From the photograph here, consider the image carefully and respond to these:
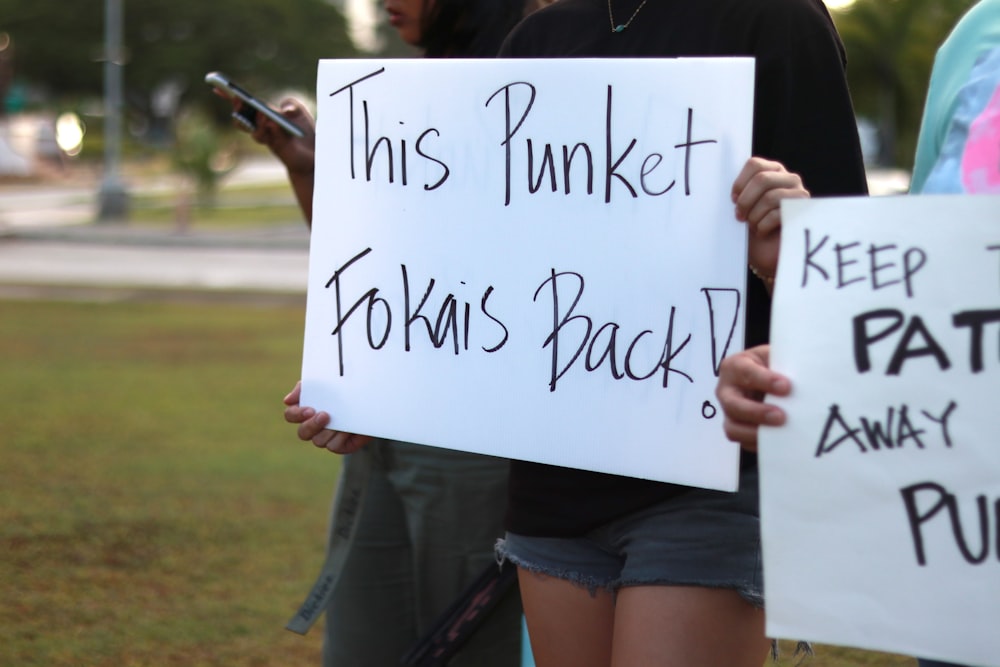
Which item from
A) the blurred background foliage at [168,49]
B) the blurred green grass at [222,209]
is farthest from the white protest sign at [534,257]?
the blurred background foliage at [168,49]

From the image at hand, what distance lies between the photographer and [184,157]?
25.1 metres

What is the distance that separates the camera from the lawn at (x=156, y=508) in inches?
156

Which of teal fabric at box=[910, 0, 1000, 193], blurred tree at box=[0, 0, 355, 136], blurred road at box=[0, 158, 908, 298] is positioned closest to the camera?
teal fabric at box=[910, 0, 1000, 193]

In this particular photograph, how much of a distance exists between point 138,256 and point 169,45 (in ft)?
164

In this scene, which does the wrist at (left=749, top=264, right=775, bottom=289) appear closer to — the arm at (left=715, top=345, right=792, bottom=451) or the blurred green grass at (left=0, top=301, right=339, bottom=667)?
the arm at (left=715, top=345, right=792, bottom=451)

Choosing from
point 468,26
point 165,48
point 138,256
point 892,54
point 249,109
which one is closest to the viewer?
point 468,26

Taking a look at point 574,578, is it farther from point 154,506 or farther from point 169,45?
point 169,45

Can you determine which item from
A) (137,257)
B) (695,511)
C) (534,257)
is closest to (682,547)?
(695,511)

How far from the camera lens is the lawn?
395 centimetres

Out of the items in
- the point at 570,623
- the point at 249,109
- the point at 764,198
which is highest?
the point at 249,109

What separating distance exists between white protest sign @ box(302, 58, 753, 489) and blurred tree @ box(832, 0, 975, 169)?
3416cm


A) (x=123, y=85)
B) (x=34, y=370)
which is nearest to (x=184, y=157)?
(x=34, y=370)

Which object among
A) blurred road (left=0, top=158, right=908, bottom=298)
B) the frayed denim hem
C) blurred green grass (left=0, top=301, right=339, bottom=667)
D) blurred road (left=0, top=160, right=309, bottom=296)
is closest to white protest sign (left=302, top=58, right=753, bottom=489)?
the frayed denim hem

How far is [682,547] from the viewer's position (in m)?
1.79
